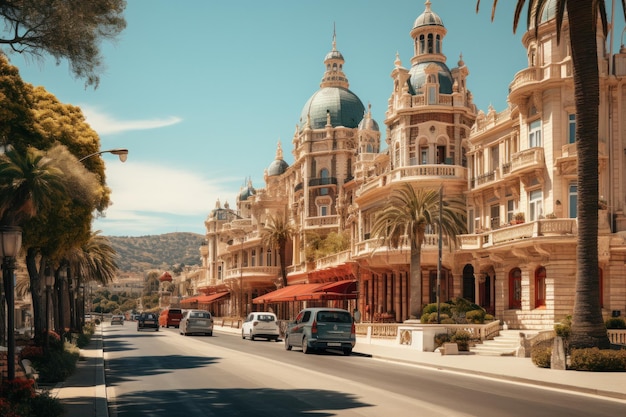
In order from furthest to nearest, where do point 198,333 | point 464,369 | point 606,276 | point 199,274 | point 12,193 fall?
1. point 199,274
2. point 198,333
3. point 606,276
4. point 464,369
5. point 12,193

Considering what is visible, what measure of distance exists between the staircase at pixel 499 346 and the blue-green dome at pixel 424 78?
22722 millimetres

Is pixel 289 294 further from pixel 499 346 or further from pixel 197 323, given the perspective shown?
pixel 499 346

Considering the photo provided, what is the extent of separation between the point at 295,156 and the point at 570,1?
63.5 meters

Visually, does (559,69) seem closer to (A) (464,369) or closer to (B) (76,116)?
(A) (464,369)

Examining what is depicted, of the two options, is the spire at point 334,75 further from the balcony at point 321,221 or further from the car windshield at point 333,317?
the car windshield at point 333,317

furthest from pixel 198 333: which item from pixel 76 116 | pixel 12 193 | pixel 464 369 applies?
pixel 12 193

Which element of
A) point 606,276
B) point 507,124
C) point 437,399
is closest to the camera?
point 437,399

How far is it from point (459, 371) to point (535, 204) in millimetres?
18834

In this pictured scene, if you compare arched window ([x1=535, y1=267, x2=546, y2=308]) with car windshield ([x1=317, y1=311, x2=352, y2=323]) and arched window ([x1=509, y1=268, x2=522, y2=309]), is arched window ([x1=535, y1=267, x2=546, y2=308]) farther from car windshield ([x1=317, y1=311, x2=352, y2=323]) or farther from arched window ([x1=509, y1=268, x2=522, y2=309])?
car windshield ([x1=317, y1=311, x2=352, y2=323])

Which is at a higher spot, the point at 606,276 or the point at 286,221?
the point at 286,221

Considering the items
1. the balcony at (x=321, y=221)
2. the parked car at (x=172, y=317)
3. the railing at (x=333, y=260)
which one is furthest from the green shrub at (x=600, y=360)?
the parked car at (x=172, y=317)

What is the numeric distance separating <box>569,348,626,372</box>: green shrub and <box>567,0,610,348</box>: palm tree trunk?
106cm

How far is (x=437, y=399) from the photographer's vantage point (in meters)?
16.1

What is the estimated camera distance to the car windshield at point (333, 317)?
109 feet
